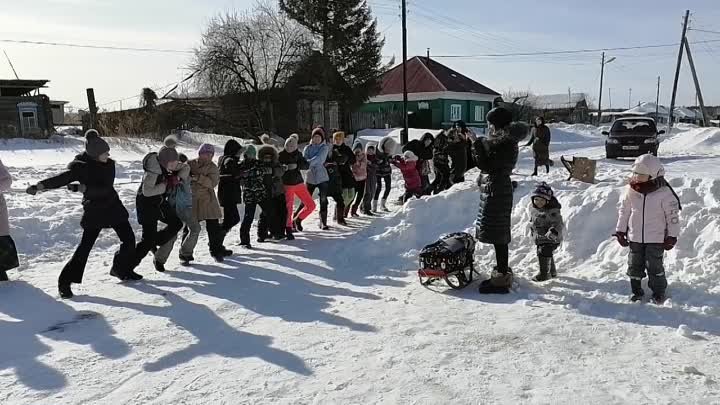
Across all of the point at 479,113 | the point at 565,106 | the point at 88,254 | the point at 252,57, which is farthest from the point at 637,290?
the point at 565,106

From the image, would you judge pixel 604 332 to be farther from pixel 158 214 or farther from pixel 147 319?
pixel 158 214

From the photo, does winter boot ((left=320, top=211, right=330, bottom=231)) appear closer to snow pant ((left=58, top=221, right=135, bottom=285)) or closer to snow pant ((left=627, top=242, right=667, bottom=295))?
snow pant ((left=58, top=221, right=135, bottom=285))

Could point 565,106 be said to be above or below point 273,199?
above

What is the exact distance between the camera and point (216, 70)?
2880 centimetres

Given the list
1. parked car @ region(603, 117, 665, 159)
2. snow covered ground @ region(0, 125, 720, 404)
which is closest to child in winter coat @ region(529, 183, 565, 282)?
snow covered ground @ region(0, 125, 720, 404)

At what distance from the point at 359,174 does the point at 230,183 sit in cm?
291

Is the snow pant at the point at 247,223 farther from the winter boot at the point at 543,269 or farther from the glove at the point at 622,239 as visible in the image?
the glove at the point at 622,239

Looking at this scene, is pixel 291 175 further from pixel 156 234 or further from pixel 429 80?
pixel 429 80

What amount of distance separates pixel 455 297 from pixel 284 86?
1036 inches

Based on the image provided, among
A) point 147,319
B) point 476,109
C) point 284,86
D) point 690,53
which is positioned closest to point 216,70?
point 284,86

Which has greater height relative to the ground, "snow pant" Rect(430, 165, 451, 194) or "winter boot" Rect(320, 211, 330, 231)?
"snow pant" Rect(430, 165, 451, 194)

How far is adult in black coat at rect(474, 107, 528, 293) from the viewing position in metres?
5.61

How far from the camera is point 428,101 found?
4006 cm

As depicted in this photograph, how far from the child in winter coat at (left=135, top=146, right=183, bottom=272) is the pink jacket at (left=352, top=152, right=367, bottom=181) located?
4.00 m
